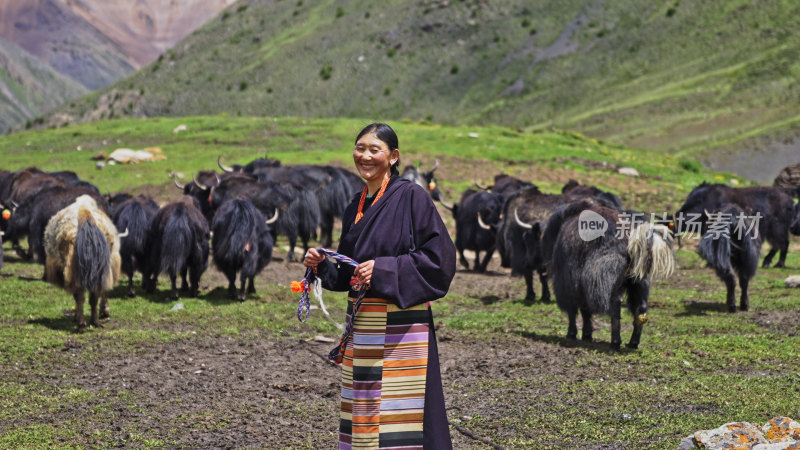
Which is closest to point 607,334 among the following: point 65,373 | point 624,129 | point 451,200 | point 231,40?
point 65,373

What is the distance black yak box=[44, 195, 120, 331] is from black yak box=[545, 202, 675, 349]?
5713mm

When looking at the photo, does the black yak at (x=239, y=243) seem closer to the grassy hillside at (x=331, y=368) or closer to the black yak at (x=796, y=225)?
the grassy hillside at (x=331, y=368)

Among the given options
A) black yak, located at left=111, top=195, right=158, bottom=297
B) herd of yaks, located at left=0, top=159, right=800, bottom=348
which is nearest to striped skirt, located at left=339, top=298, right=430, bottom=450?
herd of yaks, located at left=0, top=159, right=800, bottom=348

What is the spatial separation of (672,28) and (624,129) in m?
20.9

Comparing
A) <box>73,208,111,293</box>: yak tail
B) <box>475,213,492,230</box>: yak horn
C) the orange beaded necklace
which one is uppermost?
the orange beaded necklace

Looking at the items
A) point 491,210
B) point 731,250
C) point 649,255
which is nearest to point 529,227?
point 731,250

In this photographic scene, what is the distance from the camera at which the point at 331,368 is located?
8.85 m

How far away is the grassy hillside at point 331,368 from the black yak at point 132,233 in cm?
52

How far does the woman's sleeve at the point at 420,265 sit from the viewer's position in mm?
4312

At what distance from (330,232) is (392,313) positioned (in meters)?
15.5

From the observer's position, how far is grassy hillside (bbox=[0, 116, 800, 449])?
6.49m

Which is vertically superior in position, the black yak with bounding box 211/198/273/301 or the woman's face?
the woman's face

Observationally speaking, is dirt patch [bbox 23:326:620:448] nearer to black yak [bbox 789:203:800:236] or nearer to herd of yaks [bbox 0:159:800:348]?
herd of yaks [bbox 0:159:800:348]

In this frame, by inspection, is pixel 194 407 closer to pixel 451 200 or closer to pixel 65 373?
pixel 65 373
